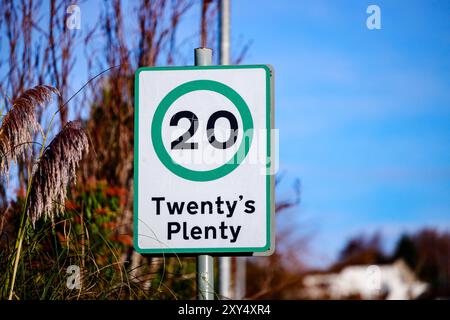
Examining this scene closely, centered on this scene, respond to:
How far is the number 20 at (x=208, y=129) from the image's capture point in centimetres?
458

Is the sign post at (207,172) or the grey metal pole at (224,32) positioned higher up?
the grey metal pole at (224,32)

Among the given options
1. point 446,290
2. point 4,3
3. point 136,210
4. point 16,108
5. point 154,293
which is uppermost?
point 4,3

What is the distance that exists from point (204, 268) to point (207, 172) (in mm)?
472

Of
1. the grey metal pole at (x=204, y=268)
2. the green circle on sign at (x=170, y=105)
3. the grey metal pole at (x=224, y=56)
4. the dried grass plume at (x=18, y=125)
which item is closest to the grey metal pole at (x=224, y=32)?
the grey metal pole at (x=224, y=56)

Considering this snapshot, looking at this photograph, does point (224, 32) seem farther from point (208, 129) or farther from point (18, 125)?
point (208, 129)

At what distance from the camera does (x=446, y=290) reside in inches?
4060

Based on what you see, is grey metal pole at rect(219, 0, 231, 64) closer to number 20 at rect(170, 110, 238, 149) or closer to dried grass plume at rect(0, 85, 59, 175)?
dried grass plume at rect(0, 85, 59, 175)

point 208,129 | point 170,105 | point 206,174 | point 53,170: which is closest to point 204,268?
point 206,174

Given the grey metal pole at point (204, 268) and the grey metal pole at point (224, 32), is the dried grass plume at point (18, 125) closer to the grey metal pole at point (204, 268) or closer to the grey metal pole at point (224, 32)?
the grey metal pole at point (204, 268)

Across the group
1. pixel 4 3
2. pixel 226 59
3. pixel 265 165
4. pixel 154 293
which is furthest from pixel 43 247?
pixel 4 3

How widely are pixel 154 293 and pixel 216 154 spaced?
1.35 metres
